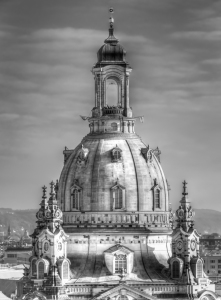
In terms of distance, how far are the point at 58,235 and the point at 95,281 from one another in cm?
555

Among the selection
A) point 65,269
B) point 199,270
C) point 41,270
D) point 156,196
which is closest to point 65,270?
point 65,269

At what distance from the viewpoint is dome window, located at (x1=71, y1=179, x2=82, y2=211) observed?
130750 millimetres

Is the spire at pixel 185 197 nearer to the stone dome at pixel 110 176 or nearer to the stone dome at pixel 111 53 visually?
the stone dome at pixel 110 176

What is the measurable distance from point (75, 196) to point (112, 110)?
387 inches

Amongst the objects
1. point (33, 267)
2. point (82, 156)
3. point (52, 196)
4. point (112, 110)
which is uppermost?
point (112, 110)

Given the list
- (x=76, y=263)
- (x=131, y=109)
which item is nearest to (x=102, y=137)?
(x=131, y=109)

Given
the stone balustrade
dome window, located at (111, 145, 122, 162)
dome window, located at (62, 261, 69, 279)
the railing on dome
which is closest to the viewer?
dome window, located at (62, 261, 69, 279)

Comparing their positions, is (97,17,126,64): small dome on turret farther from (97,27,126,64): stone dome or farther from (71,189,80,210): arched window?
(71,189,80,210): arched window

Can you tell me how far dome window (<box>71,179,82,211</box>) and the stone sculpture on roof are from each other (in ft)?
0.32

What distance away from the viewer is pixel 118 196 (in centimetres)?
13012

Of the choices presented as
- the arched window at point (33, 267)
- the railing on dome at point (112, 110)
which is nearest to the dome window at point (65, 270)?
the arched window at point (33, 267)

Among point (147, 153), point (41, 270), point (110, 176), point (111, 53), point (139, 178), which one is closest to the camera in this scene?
point (41, 270)

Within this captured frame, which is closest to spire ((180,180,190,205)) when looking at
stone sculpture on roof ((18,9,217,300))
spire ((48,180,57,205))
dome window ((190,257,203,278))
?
stone sculpture on roof ((18,9,217,300))

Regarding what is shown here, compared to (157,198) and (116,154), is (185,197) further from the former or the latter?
(116,154)
